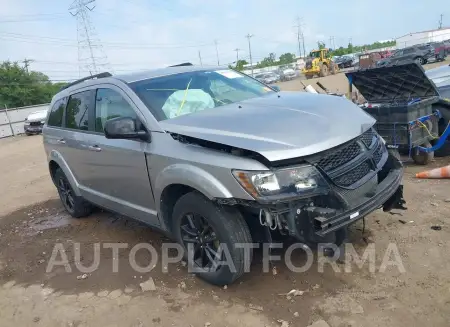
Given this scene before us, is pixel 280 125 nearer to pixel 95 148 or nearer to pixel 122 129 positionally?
pixel 122 129

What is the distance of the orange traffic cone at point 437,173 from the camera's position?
17.8 ft

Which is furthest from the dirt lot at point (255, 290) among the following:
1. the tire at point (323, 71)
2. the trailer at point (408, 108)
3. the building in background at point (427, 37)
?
the building in background at point (427, 37)

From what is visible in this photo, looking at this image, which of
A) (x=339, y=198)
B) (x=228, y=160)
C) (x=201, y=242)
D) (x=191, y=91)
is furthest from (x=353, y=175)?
(x=191, y=91)

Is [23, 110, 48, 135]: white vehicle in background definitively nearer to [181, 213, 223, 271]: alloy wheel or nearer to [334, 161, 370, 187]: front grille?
[181, 213, 223, 271]: alloy wheel

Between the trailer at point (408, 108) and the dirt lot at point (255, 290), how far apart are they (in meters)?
1.29

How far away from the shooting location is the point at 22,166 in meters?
12.1

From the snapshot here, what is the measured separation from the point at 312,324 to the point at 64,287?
2353 millimetres

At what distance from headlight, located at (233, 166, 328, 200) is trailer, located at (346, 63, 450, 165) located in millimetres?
3678

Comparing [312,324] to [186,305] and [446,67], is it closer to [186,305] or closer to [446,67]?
[186,305]

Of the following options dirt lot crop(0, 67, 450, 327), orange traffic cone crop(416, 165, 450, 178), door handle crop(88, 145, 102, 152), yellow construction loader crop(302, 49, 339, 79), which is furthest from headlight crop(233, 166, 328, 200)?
yellow construction loader crop(302, 49, 339, 79)

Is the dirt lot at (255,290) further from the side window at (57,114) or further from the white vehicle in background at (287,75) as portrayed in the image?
the white vehicle in background at (287,75)

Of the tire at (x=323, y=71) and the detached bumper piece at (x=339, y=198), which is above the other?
Result: the tire at (x=323, y=71)

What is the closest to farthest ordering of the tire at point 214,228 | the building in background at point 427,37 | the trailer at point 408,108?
the tire at point 214,228 < the trailer at point 408,108 < the building in background at point 427,37

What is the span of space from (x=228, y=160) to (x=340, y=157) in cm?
85
